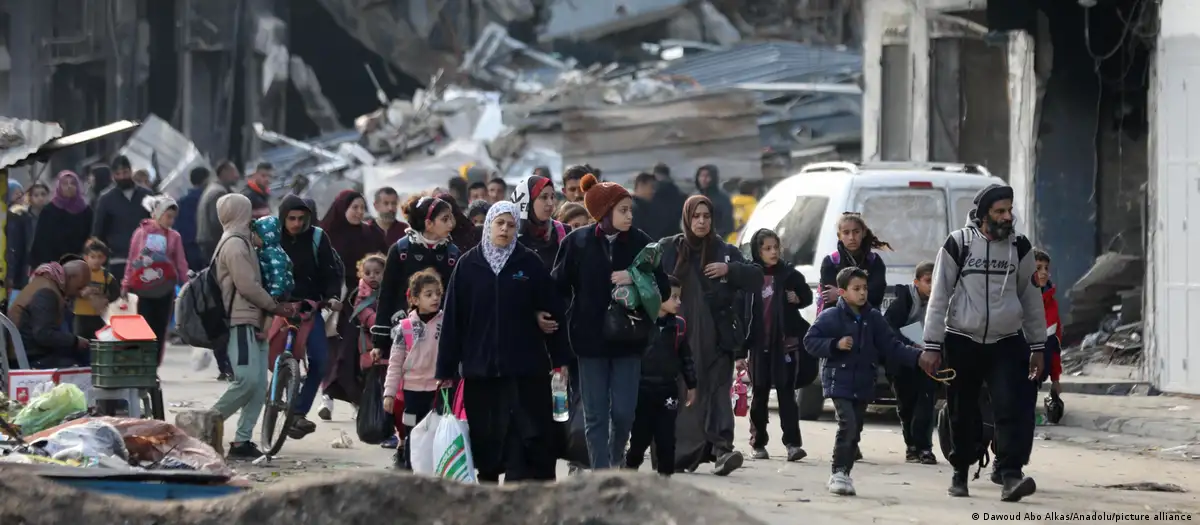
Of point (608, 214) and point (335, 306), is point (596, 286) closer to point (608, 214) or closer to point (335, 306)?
point (608, 214)

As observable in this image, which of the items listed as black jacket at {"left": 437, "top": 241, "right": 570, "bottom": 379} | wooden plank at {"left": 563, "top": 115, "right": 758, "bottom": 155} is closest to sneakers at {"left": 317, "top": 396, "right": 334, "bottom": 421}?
black jacket at {"left": 437, "top": 241, "right": 570, "bottom": 379}

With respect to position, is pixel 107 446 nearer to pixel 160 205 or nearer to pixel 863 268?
pixel 863 268

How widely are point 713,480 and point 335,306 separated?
8.73 feet

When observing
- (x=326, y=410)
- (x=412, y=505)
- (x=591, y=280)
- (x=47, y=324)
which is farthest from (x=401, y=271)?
(x=412, y=505)

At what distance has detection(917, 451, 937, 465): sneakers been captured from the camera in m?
12.1

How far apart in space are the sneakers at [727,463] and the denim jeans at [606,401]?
1.49m

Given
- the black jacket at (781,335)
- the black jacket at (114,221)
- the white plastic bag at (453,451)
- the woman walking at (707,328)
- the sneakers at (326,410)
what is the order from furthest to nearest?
the black jacket at (114,221)
the sneakers at (326,410)
the black jacket at (781,335)
the woman walking at (707,328)
the white plastic bag at (453,451)

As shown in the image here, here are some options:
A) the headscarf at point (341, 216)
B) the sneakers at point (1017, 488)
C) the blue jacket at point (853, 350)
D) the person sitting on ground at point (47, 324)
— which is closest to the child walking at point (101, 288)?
the headscarf at point (341, 216)

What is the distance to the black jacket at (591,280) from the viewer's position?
31.9 ft

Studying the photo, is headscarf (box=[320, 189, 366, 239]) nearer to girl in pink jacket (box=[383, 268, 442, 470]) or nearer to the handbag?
girl in pink jacket (box=[383, 268, 442, 470])

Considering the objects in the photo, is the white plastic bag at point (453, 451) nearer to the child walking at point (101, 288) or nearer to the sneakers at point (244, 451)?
the sneakers at point (244, 451)

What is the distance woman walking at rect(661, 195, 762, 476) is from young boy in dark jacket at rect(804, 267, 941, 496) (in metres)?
0.72

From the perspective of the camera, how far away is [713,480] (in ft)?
36.3

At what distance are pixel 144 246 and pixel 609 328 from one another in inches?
329
